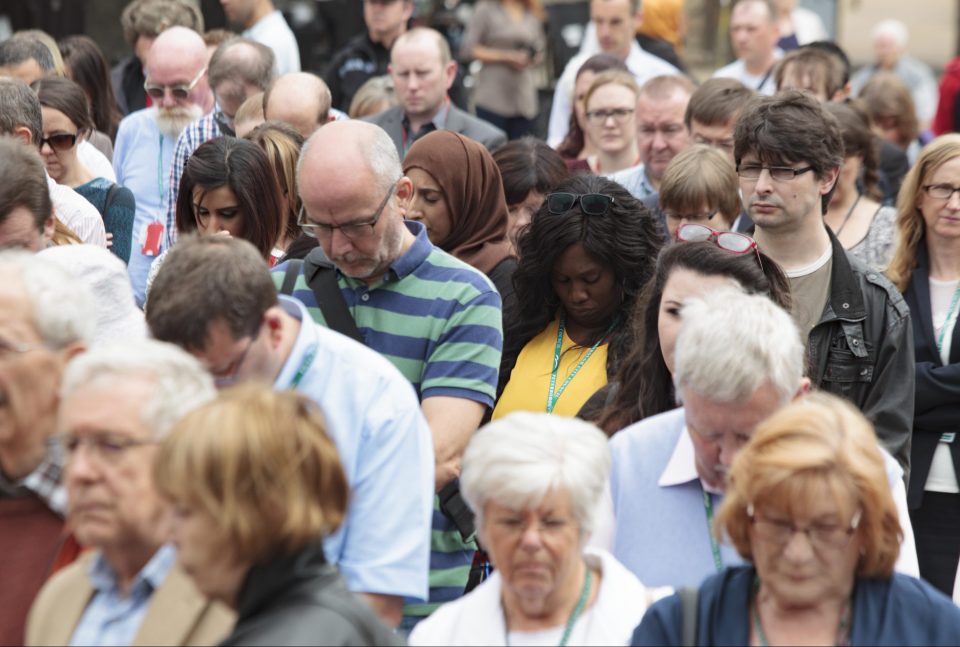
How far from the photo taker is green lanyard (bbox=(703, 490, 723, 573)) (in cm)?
371

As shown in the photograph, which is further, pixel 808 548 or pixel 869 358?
pixel 869 358

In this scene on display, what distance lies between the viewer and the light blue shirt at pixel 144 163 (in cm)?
787

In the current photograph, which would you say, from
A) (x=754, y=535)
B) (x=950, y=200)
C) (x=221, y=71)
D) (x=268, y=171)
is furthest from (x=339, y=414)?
(x=221, y=71)

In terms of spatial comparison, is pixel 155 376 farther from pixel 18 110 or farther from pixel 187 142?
pixel 187 142

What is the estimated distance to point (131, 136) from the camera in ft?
26.5

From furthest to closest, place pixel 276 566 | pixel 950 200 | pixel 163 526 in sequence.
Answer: pixel 950 200 < pixel 163 526 < pixel 276 566

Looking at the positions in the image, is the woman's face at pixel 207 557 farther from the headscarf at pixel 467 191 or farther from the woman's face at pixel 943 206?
the woman's face at pixel 943 206

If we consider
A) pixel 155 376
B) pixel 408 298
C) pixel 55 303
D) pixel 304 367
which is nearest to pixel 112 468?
pixel 155 376

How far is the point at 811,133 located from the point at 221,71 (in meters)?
3.52

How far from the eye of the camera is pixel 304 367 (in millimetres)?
3736

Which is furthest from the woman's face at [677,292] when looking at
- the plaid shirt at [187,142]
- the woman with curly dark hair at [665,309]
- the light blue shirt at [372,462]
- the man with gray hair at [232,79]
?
the man with gray hair at [232,79]

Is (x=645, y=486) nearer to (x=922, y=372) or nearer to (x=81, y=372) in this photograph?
(x=81, y=372)

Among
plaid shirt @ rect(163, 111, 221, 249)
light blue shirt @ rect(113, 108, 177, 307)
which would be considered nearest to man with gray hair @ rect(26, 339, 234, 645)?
plaid shirt @ rect(163, 111, 221, 249)

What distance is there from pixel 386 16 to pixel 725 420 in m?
7.23
